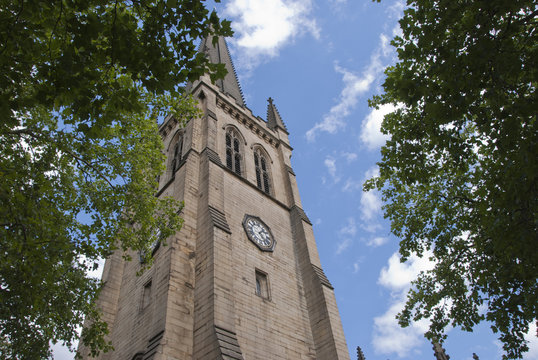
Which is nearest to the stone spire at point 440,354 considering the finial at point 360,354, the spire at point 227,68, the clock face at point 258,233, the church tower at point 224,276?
the finial at point 360,354

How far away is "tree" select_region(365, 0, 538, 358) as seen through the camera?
240 inches

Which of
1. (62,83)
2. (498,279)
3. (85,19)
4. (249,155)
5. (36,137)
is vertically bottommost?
(498,279)

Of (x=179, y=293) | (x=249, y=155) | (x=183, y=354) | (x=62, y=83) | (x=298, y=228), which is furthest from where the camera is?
(x=249, y=155)

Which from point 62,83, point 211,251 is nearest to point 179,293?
point 211,251

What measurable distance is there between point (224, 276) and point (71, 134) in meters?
6.21

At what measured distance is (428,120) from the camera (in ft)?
23.9

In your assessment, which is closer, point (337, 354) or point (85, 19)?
point (85, 19)

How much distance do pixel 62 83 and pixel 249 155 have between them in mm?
16992

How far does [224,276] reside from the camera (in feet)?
41.3

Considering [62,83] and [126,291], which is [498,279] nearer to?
[62,83]

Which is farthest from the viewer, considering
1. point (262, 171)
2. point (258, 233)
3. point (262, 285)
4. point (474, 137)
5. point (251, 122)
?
point (251, 122)

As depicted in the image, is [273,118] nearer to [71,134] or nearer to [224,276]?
[224,276]

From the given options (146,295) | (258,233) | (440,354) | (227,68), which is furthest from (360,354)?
(227,68)

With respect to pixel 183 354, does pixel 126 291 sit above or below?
above
